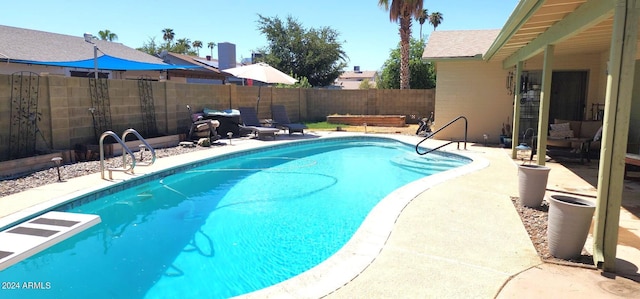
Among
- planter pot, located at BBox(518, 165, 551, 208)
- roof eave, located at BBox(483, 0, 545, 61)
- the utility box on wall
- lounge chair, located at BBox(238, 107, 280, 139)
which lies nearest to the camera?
roof eave, located at BBox(483, 0, 545, 61)

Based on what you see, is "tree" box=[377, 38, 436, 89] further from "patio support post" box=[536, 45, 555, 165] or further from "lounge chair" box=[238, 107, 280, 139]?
"patio support post" box=[536, 45, 555, 165]

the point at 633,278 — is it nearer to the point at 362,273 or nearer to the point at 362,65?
the point at 362,273

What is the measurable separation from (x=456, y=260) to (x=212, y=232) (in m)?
3.19

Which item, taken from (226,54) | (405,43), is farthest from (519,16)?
(226,54)

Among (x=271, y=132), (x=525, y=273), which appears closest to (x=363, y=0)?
(x=271, y=132)

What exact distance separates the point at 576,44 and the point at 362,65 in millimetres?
78739

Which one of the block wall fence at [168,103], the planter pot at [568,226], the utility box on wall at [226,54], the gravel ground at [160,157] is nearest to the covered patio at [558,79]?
the planter pot at [568,226]

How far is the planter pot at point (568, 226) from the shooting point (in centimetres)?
350

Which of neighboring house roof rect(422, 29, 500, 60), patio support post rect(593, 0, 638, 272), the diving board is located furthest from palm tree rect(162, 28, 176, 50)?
Answer: patio support post rect(593, 0, 638, 272)

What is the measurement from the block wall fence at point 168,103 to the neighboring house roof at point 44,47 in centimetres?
394

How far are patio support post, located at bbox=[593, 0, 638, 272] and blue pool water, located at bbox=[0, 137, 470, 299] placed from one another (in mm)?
2621

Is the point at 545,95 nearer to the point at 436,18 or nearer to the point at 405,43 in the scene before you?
the point at 405,43

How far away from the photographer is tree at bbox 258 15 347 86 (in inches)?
1043

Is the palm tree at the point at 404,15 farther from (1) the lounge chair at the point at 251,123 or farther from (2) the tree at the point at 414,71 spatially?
(1) the lounge chair at the point at 251,123
